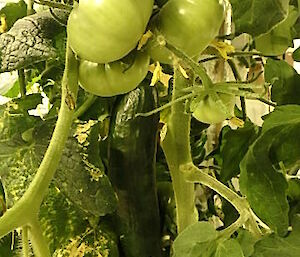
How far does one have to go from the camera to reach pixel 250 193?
432mm

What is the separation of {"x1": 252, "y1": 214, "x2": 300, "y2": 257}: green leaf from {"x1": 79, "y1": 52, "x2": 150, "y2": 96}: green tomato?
0.14 metres

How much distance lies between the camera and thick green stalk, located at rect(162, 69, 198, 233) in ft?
1.57

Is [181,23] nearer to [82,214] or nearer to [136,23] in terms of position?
[136,23]

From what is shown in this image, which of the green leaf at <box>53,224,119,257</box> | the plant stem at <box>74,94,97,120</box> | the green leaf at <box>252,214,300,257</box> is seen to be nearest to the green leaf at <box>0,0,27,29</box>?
the plant stem at <box>74,94,97,120</box>

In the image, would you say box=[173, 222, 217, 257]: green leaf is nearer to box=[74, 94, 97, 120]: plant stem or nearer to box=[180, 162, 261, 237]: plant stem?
box=[180, 162, 261, 237]: plant stem

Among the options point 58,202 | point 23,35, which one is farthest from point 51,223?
point 23,35

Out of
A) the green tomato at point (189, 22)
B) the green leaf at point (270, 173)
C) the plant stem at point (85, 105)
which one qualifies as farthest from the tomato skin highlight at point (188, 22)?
the plant stem at point (85, 105)

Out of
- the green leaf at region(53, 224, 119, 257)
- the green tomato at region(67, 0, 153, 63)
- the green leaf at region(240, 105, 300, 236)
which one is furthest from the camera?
the green leaf at region(53, 224, 119, 257)

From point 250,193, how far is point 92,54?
17 cm

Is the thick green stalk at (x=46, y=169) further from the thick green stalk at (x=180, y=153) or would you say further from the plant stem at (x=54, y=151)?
the thick green stalk at (x=180, y=153)

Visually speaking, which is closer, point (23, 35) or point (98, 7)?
point (98, 7)

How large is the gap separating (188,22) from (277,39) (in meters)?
0.17

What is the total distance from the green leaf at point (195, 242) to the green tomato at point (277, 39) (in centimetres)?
16

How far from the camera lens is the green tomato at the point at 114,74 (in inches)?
14.5
